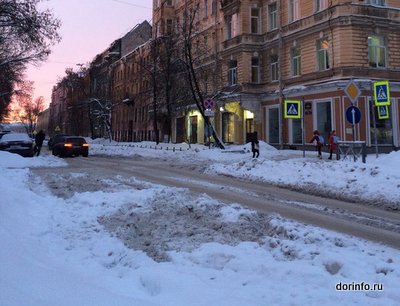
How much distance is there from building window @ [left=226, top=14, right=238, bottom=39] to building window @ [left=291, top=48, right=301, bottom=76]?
751 cm

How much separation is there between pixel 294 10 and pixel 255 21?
5223 mm

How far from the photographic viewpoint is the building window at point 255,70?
125ft

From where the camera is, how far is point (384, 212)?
9953 millimetres

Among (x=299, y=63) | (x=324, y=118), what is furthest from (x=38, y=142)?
(x=299, y=63)

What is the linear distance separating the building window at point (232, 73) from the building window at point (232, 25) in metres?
2.84

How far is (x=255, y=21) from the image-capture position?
3850 cm

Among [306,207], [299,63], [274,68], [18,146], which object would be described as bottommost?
[306,207]

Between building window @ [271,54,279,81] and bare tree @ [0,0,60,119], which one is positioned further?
building window @ [271,54,279,81]

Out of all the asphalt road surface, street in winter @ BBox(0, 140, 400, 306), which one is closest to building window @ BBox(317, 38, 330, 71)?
the asphalt road surface

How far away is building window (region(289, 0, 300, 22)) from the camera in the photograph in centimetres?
3353

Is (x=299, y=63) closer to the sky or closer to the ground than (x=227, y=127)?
closer to the sky

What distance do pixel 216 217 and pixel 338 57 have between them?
24.4m

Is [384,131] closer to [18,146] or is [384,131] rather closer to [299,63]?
Result: [299,63]

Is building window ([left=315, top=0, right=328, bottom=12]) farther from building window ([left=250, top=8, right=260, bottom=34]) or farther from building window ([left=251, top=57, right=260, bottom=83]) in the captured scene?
building window ([left=251, top=57, right=260, bottom=83])
